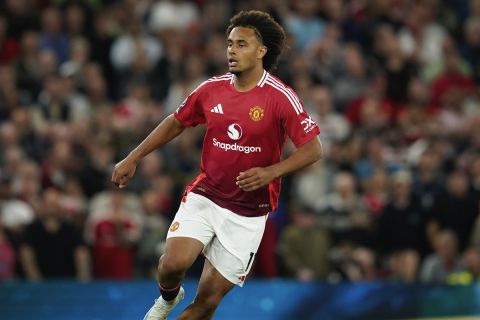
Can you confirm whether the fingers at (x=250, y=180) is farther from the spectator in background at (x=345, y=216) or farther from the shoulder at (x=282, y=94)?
the spectator in background at (x=345, y=216)

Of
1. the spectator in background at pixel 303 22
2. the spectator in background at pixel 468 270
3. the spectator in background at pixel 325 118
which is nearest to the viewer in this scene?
the spectator in background at pixel 468 270

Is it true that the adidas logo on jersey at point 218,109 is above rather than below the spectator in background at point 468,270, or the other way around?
above

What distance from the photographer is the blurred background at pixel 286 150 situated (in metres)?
13.6

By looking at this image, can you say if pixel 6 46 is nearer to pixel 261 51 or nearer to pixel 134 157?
pixel 134 157

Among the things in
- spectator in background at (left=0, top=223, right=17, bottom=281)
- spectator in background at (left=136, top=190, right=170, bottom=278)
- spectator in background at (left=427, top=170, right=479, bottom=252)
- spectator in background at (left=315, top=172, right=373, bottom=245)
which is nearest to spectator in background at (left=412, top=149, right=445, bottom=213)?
spectator in background at (left=427, top=170, right=479, bottom=252)

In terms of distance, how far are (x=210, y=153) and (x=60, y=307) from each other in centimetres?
429

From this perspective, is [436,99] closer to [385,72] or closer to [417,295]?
[385,72]

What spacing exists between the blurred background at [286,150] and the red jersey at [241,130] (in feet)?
13.2

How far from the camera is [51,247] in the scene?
43.7ft

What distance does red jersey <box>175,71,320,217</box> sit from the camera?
8500mm

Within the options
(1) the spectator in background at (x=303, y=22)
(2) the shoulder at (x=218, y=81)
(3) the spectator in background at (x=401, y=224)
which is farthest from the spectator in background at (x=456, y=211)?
(2) the shoulder at (x=218, y=81)

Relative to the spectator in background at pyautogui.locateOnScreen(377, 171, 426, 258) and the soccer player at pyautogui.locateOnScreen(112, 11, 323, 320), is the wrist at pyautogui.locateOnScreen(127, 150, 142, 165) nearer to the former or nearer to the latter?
the soccer player at pyautogui.locateOnScreen(112, 11, 323, 320)

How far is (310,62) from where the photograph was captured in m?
16.5

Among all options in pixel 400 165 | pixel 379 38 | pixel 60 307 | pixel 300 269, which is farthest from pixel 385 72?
pixel 60 307
